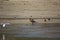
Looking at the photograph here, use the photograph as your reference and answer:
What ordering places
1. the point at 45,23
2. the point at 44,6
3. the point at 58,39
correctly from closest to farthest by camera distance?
1. the point at 58,39
2. the point at 45,23
3. the point at 44,6

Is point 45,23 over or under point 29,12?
under

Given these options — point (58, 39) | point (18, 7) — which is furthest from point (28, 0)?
point (58, 39)

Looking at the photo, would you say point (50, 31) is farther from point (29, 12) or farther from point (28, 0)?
point (28, 0)

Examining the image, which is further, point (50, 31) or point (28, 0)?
point (28, 0)

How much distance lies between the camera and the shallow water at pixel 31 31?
147cm

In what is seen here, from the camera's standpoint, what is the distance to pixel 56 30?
58.5 inches

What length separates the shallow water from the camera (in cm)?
147

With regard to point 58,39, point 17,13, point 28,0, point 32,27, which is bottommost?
point 58,39

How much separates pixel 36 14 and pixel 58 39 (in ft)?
1.31

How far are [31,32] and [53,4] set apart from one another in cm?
47

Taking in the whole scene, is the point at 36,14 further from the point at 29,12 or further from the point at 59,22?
the point at 59,22

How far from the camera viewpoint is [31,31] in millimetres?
1477

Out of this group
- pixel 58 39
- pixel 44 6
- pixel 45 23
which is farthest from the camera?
pixel 44 6

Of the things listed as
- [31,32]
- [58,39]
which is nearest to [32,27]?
[31,32]
